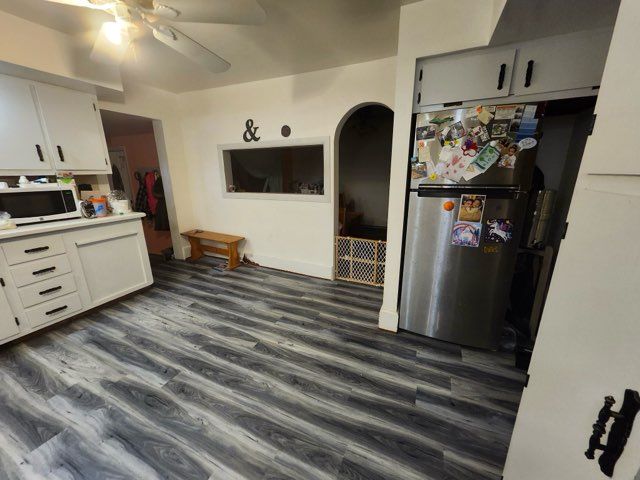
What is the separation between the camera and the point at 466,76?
1544 mm

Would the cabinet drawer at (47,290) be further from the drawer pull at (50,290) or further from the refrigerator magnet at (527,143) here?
the refrigerator magnet at (527,143)

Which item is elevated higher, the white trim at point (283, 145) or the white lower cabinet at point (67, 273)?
the white trim at point (283, 145)

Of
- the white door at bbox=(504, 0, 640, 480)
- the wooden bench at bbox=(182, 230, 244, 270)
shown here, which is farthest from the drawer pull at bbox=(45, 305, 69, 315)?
the white door at bbox=(504, 0, 640, 480)

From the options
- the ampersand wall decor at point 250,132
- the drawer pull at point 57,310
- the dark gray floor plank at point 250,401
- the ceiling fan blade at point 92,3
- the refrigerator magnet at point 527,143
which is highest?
the ceiling fan blade at point 92,3

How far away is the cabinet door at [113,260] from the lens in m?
2.34

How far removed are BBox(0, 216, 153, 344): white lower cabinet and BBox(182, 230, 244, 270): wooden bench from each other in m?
0.92

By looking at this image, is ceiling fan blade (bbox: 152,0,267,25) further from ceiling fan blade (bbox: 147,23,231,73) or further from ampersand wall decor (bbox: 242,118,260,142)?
ampersand wall decor (bbox: 242,118,260,142)

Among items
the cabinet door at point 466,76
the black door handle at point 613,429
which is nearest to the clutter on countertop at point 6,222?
the cabinet door at point 466,76

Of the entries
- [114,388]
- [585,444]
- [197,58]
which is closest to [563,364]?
[585,444]

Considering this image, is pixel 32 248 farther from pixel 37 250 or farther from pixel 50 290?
pixel 50 290

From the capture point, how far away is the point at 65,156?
91.0 inches

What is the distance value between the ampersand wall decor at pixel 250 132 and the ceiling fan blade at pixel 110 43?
1429 millimetres

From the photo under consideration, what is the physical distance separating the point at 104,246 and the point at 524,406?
3.34 metres

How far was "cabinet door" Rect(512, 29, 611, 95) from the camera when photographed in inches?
51.4
